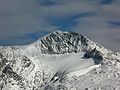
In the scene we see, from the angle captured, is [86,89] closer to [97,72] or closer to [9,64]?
[97,72]

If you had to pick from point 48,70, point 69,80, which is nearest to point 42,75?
point 48,70

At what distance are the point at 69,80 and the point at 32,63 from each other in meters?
44.2

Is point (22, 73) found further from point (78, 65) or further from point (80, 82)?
point (80, 82)

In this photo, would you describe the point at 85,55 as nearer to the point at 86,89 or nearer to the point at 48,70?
the point at 48,70

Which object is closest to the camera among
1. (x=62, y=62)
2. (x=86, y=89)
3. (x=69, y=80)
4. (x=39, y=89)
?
(x=86, y=89)

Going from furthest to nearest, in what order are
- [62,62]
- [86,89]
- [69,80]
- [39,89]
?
[62,62]
[39,89]
[69,80]
[86,89]

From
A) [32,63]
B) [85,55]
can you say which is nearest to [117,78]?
[85,55]

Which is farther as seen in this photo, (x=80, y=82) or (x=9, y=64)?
(x=9, y=64)

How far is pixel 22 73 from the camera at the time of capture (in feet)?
635

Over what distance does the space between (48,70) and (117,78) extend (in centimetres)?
5037

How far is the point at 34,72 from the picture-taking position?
19550cm

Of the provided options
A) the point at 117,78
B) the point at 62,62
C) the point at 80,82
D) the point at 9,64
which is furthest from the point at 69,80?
the point at 9,64

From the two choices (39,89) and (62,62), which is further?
(62,62)

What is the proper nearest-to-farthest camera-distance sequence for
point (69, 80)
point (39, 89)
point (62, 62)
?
point (69, 80)
point (39, 89)
point (62, 62)
